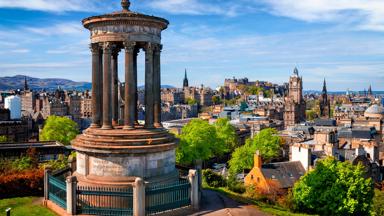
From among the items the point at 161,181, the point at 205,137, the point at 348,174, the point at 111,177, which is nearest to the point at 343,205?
the point at 348,174

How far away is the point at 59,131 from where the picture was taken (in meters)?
74.9

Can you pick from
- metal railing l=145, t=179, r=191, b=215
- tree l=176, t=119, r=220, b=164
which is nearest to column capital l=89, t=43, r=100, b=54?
metal railing l=145, t=179, r=191, b=215

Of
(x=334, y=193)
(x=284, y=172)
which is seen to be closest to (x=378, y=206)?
(x=334, y=193)

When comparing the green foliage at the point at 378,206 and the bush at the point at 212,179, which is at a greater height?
the bush at the point at 212,179

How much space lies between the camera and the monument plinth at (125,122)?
70.3ft

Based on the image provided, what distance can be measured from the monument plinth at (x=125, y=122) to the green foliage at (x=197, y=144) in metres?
38.2

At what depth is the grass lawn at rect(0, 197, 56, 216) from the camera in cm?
2133

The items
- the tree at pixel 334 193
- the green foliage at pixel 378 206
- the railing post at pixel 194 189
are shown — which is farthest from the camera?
the green foliage at pixel 378 206

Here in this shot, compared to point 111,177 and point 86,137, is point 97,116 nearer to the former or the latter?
point 86,137

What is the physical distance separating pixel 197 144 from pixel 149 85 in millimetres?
47003

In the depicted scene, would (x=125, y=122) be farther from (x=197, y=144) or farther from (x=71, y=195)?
(x=197, y=144)

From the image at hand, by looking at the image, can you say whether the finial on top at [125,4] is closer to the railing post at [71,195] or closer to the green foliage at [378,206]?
the railing post at [71,195]

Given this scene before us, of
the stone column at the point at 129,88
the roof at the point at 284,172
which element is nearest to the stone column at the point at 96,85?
the stone column at the point at 129,88

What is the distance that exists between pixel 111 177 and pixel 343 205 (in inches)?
913
